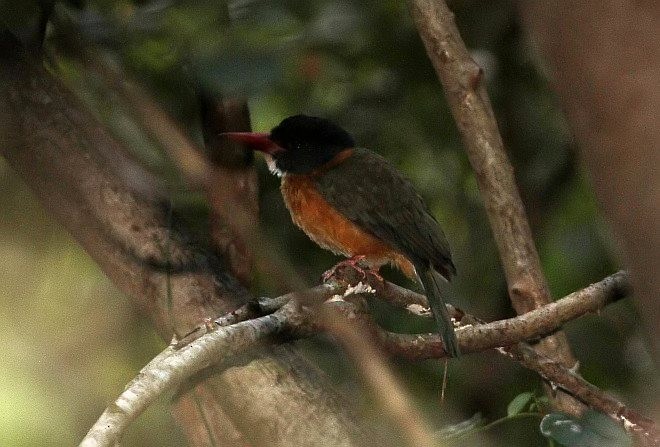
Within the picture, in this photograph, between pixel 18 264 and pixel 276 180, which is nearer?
pixel 18 264

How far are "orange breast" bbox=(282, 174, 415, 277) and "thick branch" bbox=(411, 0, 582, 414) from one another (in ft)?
1.36

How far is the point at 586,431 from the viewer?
2.15 meters

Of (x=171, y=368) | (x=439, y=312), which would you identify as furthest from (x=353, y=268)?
(x=171, y=368)

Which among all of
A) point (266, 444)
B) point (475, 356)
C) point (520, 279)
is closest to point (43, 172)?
point (266, 444)

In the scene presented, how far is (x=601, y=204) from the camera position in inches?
29.6

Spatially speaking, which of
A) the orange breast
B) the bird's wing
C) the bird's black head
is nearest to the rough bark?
the bird's wing

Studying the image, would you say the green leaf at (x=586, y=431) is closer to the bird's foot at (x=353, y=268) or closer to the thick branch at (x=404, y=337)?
the thick branch at (x=404, y=337)

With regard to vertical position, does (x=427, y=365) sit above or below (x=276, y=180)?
below

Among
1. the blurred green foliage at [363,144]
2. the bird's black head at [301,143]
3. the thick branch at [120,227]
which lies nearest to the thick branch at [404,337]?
the thick branch at [120,227]

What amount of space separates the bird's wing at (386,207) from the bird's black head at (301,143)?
0.09 metres

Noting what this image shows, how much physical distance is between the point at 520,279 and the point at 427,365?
1003 mm

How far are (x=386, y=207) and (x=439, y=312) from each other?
28.4 inches

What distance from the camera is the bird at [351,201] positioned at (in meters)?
3.16

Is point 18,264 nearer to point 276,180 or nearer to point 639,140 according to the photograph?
point 276,180
